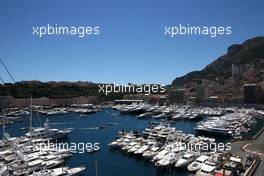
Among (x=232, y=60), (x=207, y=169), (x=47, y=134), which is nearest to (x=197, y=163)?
(x=207, y=169)

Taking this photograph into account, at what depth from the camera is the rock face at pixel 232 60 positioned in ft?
328

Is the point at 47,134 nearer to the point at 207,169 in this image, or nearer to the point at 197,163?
the point at 197,163

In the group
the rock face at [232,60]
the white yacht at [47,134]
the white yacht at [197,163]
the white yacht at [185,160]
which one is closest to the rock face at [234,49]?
the rock face at [232,60]

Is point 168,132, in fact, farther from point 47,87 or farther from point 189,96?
point 47,87

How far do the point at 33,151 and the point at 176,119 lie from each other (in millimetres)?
22563

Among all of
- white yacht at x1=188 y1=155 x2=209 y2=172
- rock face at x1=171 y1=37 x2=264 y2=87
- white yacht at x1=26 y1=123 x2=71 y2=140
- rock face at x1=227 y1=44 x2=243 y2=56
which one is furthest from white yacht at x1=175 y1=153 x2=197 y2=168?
rock face at x1=227 y1=44 x2=243 y2=56

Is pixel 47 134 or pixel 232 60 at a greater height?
pixel 232 60

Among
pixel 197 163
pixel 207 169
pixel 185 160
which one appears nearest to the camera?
pixel 207 169

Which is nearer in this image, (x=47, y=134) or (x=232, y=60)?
(x=47, y=134)

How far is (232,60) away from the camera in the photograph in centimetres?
10994

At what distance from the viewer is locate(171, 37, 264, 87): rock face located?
328 feet

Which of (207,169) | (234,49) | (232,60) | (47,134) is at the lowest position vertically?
(207,169)

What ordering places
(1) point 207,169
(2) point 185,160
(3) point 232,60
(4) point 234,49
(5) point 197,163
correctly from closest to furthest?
(1) point 207,169 < (5) point 197,163 < (2) point 185,160 < (3) point 232,60 < (4) point 234,49

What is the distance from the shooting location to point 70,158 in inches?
760
